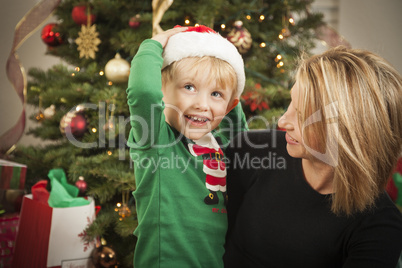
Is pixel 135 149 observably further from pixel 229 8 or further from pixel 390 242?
pixel 229 8

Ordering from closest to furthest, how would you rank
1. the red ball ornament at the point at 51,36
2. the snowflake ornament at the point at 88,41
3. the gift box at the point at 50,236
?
the gift box at the point at 50,236
the snowflake ornament at the point at 88,41
the red ball ornament at the point at 51,36

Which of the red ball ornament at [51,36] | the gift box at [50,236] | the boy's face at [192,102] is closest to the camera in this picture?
the boy's face at [192,102]

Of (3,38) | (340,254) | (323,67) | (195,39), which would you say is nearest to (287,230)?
(340,254)

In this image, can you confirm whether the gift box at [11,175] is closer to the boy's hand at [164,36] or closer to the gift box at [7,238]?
the gift box at [7,238]

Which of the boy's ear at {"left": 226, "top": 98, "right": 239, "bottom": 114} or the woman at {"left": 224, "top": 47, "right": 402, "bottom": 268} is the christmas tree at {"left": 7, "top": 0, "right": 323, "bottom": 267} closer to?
the boy's ear at {"left": 226, "top": 98, "right": 239, "bottom": 114}

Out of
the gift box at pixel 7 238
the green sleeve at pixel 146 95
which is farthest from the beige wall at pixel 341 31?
the green sleeve at pixel 146 95

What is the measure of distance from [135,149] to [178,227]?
0.64 ft

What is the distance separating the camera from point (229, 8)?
1.34m

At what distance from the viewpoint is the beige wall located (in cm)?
145

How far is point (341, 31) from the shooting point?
243 cm

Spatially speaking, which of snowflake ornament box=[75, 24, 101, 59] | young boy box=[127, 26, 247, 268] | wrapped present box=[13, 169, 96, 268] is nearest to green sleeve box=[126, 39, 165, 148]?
young boy box=[127, 26, 247, 268]

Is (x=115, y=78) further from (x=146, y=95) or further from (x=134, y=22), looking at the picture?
(x=146, y=95)

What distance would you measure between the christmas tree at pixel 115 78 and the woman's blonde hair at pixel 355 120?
632mm

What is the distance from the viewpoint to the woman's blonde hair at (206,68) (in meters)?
0.73
